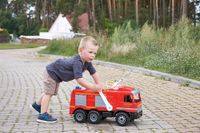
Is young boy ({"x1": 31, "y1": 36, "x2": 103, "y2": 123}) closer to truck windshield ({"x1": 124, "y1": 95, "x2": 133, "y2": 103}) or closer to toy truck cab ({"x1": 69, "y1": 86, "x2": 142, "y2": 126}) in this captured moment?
toy truck cab ({"x1": 69, "y1": 86, "x2": 142, "y2": 126})

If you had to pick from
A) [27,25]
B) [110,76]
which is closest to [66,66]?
[110,76]

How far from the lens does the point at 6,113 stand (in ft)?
25.1

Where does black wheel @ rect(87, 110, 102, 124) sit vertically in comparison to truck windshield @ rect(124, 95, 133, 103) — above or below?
below

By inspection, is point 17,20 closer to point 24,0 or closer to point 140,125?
point 24,0

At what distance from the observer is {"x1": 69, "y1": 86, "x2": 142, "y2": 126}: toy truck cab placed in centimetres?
646

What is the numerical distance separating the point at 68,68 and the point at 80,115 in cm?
70

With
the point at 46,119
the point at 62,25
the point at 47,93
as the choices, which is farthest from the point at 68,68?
the point at 62,25

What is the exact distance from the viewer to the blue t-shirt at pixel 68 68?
6504mm

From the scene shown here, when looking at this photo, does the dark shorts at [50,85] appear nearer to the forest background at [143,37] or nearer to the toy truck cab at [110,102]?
the toy truck cab at [110,102]

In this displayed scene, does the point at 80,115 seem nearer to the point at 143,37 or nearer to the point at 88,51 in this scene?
the point at 88,51

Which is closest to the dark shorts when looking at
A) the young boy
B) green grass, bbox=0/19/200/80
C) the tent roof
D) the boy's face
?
the young boy

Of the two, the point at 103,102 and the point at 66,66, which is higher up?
the point at 66,66

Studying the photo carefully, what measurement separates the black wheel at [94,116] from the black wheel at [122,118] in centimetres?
28

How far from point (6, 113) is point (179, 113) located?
2806 millimetres
